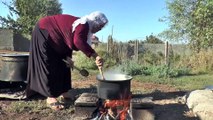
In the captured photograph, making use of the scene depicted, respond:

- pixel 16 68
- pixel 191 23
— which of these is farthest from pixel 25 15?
pixel 16 68

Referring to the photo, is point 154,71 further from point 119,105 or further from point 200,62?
point 119,105

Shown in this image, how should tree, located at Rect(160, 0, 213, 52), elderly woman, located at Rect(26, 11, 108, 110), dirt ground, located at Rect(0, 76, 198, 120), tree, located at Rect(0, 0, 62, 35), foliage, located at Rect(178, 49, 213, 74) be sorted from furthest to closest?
tree, located at Rect(0, 0, 62, 35)
tree, located at Rect(160, 0, 213, 52)
foliage, located at Rect(178, 49, 213, 74)
elderly woman, located at Rect(26, 11, 108, 110)
dirt ground, located at Rect(0, 76, 198, 120)

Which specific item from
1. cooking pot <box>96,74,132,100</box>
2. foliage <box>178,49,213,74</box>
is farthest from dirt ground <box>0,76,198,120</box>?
foliage <box>178,49,213,74</box>

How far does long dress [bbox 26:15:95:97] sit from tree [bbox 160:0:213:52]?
34.3 feet

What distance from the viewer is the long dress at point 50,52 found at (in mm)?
5371

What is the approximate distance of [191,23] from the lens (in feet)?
57.7

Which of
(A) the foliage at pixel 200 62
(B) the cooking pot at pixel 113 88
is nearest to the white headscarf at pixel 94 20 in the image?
(B) the cooking pot at pixel 113 88

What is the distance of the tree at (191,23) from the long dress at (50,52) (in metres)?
10.4

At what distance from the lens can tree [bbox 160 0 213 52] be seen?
1546 centimetres

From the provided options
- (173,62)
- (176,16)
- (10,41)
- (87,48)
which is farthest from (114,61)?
(10,41)

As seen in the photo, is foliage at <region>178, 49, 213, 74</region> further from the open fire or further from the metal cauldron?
the open fire

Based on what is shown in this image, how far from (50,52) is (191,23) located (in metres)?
13.1

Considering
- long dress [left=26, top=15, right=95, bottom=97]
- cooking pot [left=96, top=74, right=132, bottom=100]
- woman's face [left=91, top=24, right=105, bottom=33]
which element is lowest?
cooking pot [left=96, top=74, right=132, bottom=100]

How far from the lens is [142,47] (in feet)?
58.0
